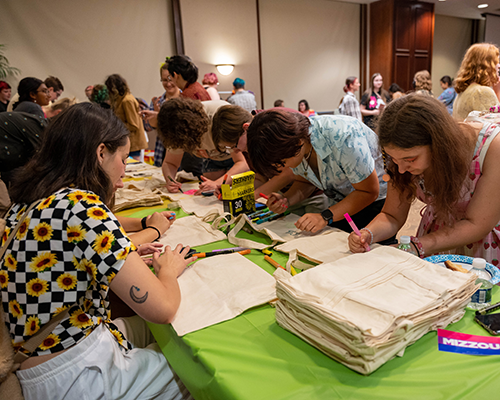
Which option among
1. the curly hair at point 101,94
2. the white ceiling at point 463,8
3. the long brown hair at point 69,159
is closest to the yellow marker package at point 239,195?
the long brown hair at point 69,159

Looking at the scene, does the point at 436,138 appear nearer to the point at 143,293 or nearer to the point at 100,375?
the point at 143,293

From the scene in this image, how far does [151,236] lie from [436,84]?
1163 centimetres

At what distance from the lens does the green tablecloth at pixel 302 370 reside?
684mm

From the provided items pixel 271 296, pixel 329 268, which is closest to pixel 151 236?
pixel 271 296

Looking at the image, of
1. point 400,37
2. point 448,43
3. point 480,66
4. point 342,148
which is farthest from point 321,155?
point 448,43

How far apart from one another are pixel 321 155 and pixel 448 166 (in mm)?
580

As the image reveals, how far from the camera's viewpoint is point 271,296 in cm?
104

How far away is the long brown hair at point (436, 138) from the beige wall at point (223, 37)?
617 centimetres

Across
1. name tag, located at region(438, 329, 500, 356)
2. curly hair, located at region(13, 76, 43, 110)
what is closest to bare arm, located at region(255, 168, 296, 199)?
name tag, located at region(438, 329, 500, 356)

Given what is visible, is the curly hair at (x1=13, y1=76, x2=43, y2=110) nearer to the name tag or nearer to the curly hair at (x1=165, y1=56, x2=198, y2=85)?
the curly hair at (x1=165, y1=56, x2=198, y2=85)

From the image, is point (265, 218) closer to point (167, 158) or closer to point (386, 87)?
point (167, 158)

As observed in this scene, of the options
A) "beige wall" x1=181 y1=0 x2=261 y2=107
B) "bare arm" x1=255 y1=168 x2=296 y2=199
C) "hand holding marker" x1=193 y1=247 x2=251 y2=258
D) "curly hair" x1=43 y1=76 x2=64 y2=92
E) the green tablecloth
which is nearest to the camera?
the green tablecloth

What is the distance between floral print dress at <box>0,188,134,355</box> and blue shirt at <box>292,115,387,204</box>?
1.01 m

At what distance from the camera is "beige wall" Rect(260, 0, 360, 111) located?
7.63 m
